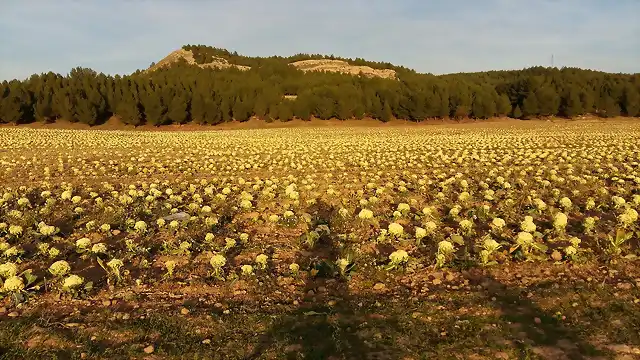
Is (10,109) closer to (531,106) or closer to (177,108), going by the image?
(177,108)

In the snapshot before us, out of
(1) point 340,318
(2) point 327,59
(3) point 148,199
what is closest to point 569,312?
(1) point 340,318

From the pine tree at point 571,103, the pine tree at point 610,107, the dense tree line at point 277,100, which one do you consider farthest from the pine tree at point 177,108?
the pine tree at point 610,107

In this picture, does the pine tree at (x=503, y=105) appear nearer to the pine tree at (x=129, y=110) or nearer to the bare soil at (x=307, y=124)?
the bare soil at (x=307, y=124)

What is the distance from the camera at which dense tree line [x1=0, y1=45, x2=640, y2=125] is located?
4116 cm

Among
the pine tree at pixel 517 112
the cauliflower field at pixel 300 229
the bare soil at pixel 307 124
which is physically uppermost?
the pine tree at pixel 517 112

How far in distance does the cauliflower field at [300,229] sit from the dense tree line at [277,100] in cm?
2699

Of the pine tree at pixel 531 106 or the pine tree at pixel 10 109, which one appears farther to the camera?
the pine tree at pixel 531 106

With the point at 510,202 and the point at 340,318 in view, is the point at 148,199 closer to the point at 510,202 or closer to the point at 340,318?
the point at 340,318

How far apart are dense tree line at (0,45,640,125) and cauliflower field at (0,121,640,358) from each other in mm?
26990

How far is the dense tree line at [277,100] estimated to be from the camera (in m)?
41.2

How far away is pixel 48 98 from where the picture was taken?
41.1 meters

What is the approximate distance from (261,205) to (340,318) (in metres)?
5.73

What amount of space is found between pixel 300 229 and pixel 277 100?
37660 millimetres

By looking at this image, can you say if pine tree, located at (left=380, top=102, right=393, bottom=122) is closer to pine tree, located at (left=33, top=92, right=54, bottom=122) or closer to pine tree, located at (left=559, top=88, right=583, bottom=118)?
pine tree, located at (left=559, top=88, right=583, bottom=118)
